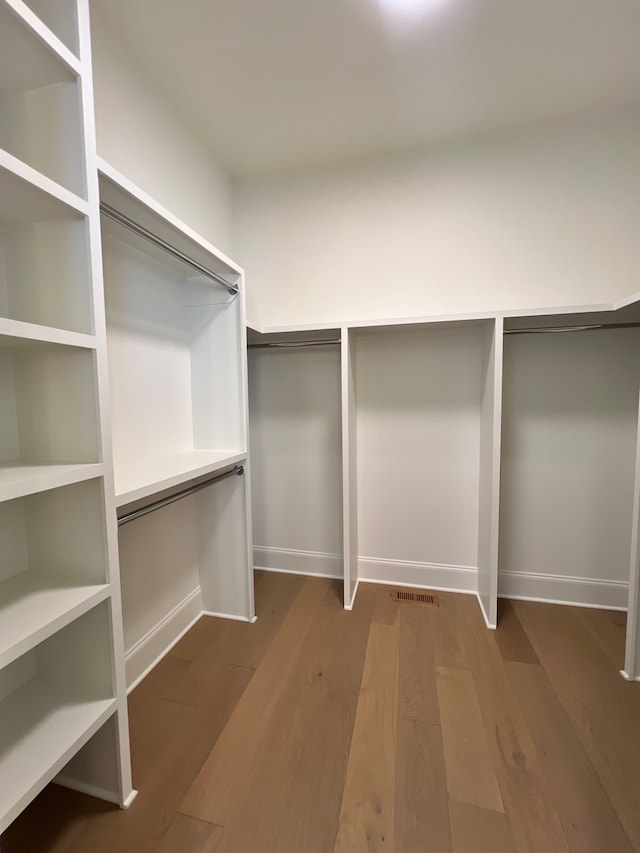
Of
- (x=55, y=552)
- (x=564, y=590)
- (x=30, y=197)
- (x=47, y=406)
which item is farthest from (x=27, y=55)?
(x=564, y=590)

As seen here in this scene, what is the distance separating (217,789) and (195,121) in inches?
112

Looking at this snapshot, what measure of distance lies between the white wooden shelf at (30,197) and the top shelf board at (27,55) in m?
0.21

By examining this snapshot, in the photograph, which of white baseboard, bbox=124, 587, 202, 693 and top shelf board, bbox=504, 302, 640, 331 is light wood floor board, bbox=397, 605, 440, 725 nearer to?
white baseboard, bbox=124, 587, 202, 693

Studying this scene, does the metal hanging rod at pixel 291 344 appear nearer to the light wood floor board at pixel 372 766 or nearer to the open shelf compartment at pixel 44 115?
the open shelf compartment at pixel 44 115

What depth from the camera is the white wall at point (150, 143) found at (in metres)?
1.40

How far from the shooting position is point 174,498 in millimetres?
1424

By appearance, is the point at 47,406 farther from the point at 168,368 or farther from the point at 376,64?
the point at 376,64

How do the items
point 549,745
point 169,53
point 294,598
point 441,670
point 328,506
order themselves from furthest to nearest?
point 328,506
point 294,598
point 441,670
point 169,53
point 549,745

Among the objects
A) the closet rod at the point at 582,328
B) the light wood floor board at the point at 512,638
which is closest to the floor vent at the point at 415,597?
the light wood floor board at the point at 512,638

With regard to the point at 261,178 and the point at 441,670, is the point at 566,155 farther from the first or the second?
the point at 441,670

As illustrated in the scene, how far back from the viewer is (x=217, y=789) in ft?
3.69

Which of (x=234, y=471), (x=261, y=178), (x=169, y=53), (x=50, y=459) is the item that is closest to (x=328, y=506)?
(x=234, y=471)

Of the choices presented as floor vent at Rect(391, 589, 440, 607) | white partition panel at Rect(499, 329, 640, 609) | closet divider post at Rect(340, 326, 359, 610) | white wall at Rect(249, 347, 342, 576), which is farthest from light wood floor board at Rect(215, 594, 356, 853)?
white partition panel at Rect(499, 329, 640, 609)

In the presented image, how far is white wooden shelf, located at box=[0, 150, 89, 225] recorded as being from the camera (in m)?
0.76
